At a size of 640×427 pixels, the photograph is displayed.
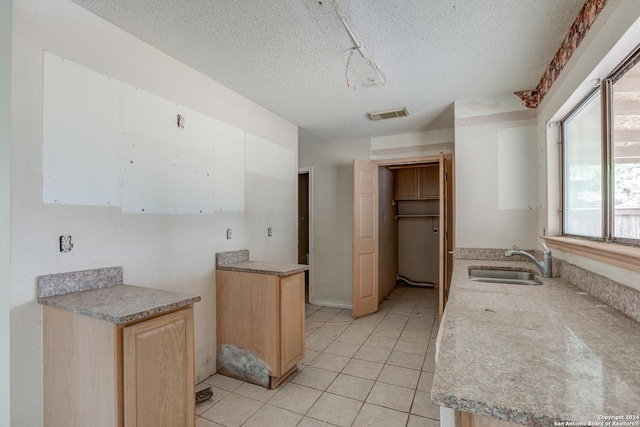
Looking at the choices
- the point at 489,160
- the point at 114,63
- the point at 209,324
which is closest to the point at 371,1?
the point at 114,63

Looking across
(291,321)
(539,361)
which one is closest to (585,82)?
(539,361)

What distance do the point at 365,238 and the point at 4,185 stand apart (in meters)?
3.53

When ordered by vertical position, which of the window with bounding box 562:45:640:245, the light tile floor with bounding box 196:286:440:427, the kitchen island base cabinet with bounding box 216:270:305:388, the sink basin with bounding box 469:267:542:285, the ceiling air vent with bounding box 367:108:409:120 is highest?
the ceiling air vent with bounding box 367:108:409:120

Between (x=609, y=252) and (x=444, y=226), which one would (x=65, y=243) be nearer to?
(x=609, y=252)

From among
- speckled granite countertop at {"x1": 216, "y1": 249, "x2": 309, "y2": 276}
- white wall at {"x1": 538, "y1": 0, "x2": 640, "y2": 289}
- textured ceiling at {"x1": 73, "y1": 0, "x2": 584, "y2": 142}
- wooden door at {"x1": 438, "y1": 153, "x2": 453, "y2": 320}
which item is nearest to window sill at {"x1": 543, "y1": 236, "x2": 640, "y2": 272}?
white wall at {"x1": 538, "y1": 0, "x2": 640, "y2": 289}

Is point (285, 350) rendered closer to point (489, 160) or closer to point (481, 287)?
point (481, 287)

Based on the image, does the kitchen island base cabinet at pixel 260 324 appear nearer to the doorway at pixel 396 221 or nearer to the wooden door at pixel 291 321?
the wooden door at pixel 291 321

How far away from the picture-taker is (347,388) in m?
2.33

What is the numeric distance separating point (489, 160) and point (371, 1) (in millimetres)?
2015

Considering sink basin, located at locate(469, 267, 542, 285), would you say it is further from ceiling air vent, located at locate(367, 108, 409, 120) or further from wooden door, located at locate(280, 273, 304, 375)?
ceiling air vent, located at locate(367, 108, 409, 120)

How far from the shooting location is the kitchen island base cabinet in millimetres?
2316

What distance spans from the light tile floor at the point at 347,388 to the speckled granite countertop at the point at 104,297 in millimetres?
998

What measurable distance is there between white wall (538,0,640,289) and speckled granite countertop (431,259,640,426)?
0.33 meters

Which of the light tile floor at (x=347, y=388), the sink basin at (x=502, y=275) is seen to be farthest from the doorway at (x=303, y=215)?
the sink basin at (x=502, y=275)
